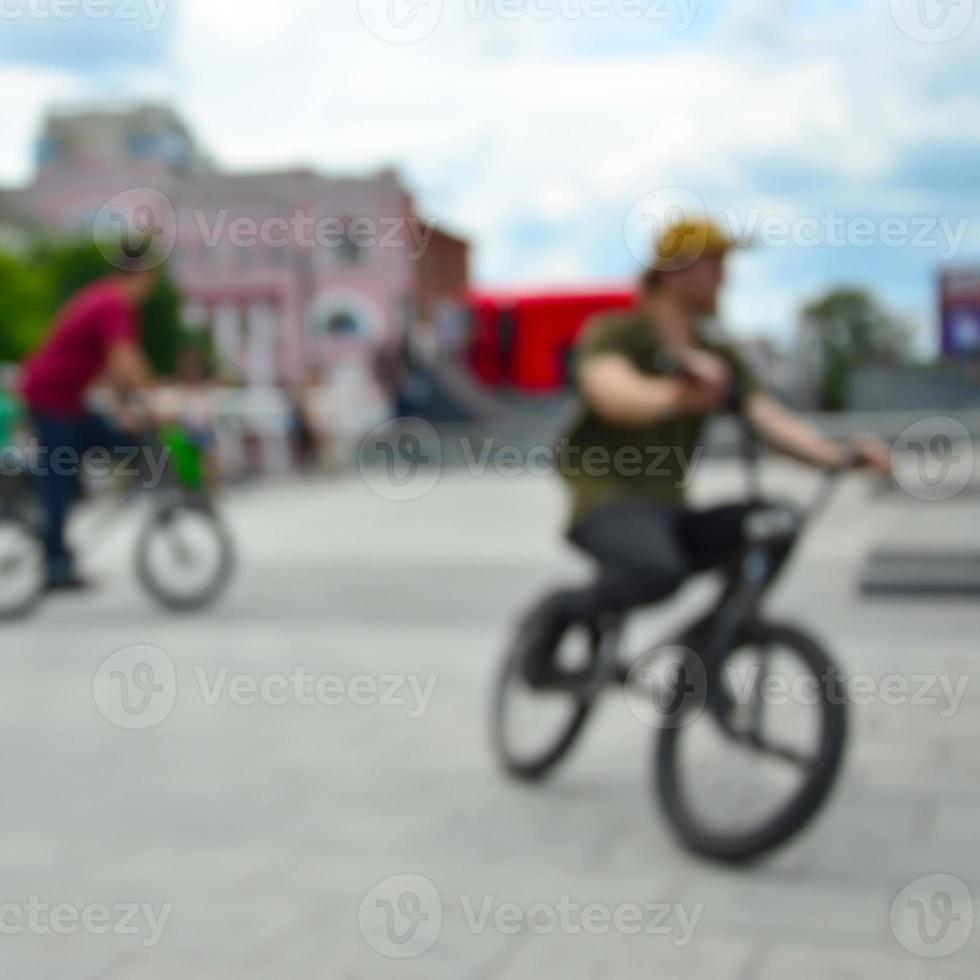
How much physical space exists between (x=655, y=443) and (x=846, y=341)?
35.5 metres

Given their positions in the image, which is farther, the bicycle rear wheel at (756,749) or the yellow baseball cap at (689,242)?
the yellow baseball cap at (689,242)

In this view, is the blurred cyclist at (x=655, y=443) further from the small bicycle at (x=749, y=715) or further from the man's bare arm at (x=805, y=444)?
the small bicycle at (x=749, y=715)

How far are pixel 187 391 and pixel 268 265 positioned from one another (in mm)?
56942

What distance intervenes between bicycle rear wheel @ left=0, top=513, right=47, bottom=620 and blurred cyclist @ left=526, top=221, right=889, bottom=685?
5161mm

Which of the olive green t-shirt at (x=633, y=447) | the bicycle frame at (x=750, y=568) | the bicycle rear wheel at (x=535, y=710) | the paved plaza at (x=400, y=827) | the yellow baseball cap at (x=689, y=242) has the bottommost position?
the paved plaza at (x=400, y=827)

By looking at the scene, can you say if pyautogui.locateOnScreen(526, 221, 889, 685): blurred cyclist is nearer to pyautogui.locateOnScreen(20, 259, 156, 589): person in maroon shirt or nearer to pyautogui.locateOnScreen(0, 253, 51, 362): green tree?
pyautogui.locateOnScreen(20, 259, 156, 589): person in maroon shirt

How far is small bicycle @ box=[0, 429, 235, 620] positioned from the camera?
966cm

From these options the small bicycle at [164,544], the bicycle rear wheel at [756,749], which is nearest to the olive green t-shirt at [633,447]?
the bicycle rear wheel at [756,749]

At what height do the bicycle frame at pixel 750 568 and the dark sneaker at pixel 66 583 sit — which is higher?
the bicycle frame at pixel 750 568

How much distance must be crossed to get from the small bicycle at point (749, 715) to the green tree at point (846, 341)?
107ft

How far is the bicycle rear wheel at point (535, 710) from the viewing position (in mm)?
5188

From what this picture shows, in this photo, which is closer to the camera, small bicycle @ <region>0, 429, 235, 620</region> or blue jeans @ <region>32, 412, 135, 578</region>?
blue jeans @ <region>32, 412, 135, 578</region>

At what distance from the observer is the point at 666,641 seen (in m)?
4.73

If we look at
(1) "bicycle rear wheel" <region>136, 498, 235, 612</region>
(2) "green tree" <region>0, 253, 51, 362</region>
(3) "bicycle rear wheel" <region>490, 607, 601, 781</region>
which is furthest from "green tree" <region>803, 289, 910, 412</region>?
(2) "green tree" <region>0, 253, 51, 362</region>
